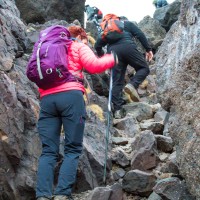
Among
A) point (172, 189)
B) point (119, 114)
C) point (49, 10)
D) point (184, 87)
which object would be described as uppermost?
point (49, 10)

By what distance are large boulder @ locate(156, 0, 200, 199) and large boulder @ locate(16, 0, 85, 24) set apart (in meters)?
12.4

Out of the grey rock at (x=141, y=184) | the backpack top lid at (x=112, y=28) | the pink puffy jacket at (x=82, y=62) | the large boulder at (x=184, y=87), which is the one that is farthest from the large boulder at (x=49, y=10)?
the grey rock at (x=141, y=184)

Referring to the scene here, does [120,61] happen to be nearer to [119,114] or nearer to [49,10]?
[119,114]

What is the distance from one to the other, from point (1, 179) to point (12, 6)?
24.5 feet

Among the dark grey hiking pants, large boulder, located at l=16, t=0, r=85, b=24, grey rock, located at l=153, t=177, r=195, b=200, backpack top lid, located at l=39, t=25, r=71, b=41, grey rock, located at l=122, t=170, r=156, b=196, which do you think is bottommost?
grey rock, located at l=122, t=170, r=156, b=196

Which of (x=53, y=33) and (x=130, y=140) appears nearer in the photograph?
(x=53, y=33)

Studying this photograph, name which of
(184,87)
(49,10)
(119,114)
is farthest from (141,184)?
(49,10)

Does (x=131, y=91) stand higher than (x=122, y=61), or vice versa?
(x=122, y=61)

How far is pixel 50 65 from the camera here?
655 cm

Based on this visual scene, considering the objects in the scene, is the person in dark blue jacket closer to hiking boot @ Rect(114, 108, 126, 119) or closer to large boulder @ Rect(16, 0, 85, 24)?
hiking boot @ Rect(114, 108, 126, 119)

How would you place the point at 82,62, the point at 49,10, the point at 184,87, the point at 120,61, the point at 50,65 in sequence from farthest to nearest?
the point at 49,10 → the point at 120,61 → the point at 82,62 → the point at 184,87 → the point at 50,65

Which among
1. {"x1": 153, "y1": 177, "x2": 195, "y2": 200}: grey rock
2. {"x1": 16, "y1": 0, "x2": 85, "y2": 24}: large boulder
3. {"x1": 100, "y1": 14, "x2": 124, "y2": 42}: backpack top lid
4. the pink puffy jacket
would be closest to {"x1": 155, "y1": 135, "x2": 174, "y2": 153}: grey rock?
{"x1": 153, "y1": 177, "x2": 195, "y2": 200}: grey rock

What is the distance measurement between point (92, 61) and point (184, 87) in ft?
5.30

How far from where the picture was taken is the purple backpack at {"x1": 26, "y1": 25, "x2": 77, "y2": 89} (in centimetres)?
657
